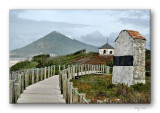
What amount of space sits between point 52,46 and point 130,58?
3.25 metres

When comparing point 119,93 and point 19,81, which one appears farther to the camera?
point 119,93

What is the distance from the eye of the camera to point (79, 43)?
9.41 m

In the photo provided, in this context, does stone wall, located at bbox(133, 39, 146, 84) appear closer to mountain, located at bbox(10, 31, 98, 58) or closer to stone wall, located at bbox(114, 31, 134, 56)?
stone wall, located at bbox(114, 31, 134, 56)

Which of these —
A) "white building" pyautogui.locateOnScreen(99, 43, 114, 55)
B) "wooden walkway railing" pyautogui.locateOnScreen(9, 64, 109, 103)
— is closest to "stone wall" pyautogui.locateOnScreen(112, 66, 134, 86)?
"white building" pyautogui.locateOnScreen(99, 43, 114, 55)

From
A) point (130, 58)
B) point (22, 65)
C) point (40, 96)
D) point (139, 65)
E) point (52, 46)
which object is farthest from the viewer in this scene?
point (130, 58)

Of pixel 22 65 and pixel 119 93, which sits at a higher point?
pixel 22 65

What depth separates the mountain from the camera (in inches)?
353

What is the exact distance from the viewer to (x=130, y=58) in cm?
1038

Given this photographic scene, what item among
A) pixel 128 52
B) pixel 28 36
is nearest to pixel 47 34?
pixel 28 36

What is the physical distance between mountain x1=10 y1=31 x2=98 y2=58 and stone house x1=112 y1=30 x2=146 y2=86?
5.45 ft

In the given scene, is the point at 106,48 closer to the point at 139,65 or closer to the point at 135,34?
the point at 135,34

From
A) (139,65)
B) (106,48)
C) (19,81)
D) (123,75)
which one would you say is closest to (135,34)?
(139,65)

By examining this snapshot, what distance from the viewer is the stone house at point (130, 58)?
10.1 m

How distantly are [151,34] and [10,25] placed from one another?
4964 mm
